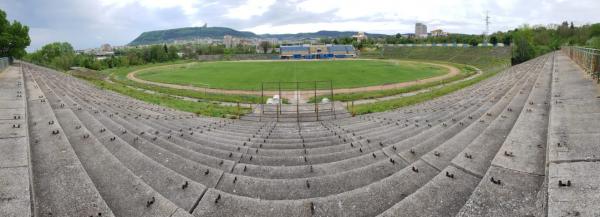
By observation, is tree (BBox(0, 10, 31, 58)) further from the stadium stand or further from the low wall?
the low wall

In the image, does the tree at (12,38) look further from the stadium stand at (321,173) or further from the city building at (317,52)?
the city building at (317,52)

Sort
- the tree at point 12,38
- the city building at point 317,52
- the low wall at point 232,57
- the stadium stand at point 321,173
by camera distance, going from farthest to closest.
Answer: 1. the city building at point 317,52
2. the low wall at point 232,57
3. the tree at point 12,38
4. the stadium stand at point 321,173

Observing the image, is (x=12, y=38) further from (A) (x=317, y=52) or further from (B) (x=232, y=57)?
(A) (x=317, y=52)

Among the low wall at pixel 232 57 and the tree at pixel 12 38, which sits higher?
the low wall at pixel 232 57

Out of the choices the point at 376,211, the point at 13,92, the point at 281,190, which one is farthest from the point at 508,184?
the point at 13,92

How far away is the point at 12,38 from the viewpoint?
32.6 metres

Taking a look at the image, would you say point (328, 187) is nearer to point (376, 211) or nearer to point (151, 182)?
point (376, 211)

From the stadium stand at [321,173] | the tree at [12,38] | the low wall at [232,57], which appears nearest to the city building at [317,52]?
the low wall at [232,57]

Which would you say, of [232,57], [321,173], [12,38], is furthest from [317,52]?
[321,173]

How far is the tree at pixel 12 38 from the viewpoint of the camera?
3162 cm

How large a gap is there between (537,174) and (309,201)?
11.2 feet

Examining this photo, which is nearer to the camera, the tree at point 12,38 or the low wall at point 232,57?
the tree at point 12,38

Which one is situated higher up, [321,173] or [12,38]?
[12,38]

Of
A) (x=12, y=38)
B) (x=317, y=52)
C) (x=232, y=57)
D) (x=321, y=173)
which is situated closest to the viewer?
(x=321, y=173)
